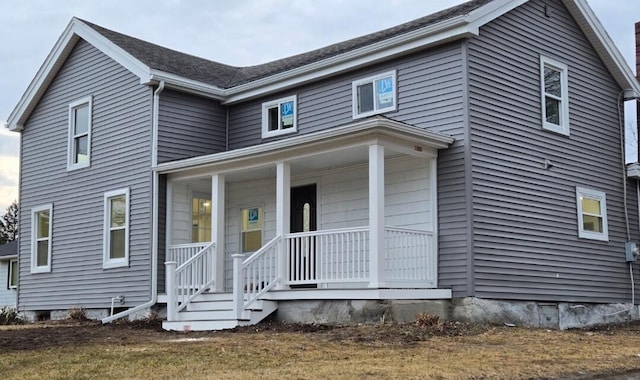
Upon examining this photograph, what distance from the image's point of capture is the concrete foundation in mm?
11875

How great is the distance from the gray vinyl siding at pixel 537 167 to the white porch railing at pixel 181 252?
5.75 metres

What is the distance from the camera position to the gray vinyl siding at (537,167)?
43.7 feet

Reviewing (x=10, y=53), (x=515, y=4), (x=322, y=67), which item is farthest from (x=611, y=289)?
(x=10, y=53)

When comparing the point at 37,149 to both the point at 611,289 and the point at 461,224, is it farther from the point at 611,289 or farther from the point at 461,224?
the point at 611,289

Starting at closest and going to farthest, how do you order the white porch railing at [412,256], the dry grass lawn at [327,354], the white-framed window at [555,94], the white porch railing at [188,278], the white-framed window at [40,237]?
the dry grass lawn at [327,354] < the white porch railing at [412,256] < the white porch railing at [188,278] < the white-framed window at [555,94] < the white-framed window at [40,237]

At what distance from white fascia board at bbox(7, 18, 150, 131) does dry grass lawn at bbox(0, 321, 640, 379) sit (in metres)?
6.69

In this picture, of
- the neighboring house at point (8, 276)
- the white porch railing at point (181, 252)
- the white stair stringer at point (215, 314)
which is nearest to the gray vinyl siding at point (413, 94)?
the white porch railing at point (181, 252)

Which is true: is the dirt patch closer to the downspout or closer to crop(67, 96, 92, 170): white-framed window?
the downspout

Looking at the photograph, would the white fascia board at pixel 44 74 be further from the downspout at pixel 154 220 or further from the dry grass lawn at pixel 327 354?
the dry grass lawn at pixel 327 354

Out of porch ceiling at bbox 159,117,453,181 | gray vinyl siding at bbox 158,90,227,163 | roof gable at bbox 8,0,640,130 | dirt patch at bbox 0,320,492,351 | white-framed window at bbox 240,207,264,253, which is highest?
roof gable at bbox 8,0,640,130

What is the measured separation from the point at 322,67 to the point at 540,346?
7397 mm

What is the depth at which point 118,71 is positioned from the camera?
56.9 feet

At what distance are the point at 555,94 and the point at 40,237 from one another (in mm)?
12554

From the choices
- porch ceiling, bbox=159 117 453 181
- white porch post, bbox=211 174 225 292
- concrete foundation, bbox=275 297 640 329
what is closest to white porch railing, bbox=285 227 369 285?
concrete foundation, bbox=275 297 640 329
